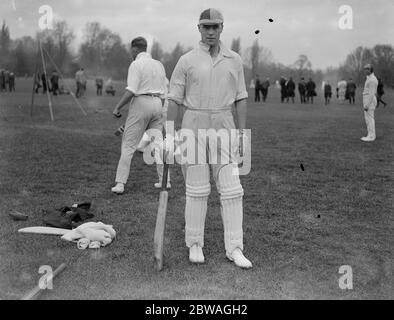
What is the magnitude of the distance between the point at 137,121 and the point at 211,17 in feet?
10.2

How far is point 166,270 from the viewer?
461 cm

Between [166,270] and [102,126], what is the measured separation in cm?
1313

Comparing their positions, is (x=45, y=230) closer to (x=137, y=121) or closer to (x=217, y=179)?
(x=217, y=179)

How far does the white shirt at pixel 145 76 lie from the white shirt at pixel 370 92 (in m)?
8.46

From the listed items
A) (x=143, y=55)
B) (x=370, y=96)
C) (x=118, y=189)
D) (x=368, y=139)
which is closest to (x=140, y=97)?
(x=143, y=55)

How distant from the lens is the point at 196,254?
489 centimetres

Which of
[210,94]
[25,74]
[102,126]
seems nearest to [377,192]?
[210,94]

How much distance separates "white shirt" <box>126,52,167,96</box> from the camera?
724cm

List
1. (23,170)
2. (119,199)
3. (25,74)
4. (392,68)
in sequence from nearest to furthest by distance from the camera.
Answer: (119,199) → (23,170) → (392,68) → (25,74)

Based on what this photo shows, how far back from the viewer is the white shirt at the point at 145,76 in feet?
23.8

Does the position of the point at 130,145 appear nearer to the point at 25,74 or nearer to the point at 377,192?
the point at 377,192

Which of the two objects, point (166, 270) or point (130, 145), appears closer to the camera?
point (166, 270)

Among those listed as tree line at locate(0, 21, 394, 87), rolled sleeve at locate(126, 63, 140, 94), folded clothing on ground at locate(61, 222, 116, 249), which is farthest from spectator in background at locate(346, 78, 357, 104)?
folded clothing on ground at locate(61, 222, 116, 249)

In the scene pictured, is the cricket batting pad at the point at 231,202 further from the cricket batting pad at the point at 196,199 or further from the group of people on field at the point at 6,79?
the group of people on field at the point at 6,79
